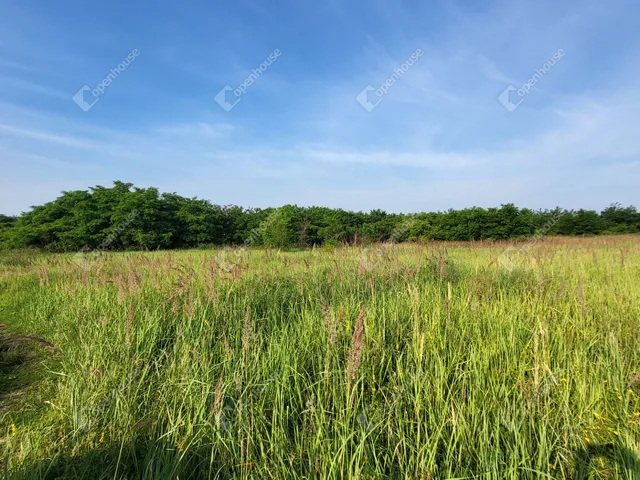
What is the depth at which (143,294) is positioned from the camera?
3908 millimetres

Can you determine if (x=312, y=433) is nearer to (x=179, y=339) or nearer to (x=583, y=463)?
(x=583, y=463)

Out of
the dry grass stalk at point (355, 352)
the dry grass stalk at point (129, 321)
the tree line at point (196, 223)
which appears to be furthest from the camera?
the tree line at point (196, 223)

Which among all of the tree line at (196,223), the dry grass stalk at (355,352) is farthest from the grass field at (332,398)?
the tree line at (196,223)

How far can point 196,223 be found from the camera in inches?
941

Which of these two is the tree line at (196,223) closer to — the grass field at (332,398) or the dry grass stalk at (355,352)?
the grass field at (332,398)

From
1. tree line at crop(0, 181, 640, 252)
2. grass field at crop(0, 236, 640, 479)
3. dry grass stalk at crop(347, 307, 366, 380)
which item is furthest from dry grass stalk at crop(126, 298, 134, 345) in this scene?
tree line at crop(0, 181, 640, 252)

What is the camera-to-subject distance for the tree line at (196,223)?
20.3 m

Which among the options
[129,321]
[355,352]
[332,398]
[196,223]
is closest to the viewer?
[355,352]

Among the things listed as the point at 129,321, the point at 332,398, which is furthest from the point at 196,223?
the point at 332,398

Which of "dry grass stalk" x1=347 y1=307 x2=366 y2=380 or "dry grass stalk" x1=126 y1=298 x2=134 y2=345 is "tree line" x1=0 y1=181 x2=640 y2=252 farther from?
"dry grass stalk" x1=347 y1=307 x2=366 y2=380

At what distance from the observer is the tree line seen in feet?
66.6

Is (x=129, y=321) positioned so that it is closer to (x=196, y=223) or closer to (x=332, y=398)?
(x=332, y=398)

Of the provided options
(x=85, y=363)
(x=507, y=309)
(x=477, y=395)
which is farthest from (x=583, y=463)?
(x=85, y=363)

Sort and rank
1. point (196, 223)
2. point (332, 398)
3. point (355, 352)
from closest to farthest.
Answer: point (355, 352)
point (332, 398)
point (196, 223)
